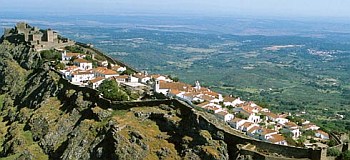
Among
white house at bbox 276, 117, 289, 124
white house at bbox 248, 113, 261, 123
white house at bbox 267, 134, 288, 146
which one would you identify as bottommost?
white house at bbox 276, 117, 289, 124

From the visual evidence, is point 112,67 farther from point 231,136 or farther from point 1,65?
point 231,136

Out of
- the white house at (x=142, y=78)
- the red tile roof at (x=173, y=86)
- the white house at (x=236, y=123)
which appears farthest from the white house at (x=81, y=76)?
the white house at (x=236, y=123)

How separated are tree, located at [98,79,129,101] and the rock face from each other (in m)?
1.37

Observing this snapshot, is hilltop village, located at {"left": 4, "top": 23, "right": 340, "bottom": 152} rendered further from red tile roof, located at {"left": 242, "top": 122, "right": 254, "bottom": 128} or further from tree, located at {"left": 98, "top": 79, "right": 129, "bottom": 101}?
tree, located at {"left": 98, "top": 79, "right": 129, "bottom": 101}

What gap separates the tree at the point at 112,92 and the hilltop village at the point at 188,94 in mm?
1630

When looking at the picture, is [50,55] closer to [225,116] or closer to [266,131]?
[225,116]

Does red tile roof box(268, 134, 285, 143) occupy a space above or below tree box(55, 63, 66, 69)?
below

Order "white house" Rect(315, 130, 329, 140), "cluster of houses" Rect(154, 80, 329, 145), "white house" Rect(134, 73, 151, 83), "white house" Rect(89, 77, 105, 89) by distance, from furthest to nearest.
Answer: "white house" Rect(134, 73, 151, 83) < "white house" Rect(89, 77, 105, 89) < "white house" Rect(315, 130, 329, 140) < "cluster of houses" Rect(154, 80, 329, 145)

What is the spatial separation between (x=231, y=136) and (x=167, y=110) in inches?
240

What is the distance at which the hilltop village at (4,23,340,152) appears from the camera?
4128 centimetres

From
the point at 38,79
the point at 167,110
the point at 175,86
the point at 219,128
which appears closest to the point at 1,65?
the point at 38,79

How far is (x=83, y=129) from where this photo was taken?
131 feet

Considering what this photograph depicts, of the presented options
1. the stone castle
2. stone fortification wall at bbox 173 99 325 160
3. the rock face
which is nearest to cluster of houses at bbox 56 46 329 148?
the rock face

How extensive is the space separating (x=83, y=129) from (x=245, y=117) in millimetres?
13939
